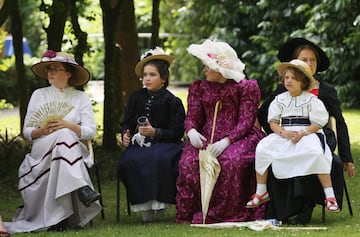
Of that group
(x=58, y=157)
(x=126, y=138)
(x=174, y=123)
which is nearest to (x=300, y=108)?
(x=174, y=123)

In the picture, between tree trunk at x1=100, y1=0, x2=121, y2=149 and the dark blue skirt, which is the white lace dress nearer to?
the dark blue skirt

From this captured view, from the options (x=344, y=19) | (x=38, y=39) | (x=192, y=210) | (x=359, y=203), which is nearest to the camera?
(x=192, y=210)

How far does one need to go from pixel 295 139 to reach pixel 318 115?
271 millimetres

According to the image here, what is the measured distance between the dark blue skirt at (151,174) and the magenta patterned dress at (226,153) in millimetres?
92

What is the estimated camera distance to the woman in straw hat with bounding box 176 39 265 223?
755 centimetres

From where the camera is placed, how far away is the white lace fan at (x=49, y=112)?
7656mm

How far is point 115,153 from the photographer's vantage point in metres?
12.0

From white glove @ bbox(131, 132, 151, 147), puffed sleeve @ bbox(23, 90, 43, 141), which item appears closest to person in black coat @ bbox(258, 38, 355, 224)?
white glove @ bbox(131, 132, 151, 147)

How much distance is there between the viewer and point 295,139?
292 inches

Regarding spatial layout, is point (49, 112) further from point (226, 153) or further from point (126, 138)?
point (226, 153)

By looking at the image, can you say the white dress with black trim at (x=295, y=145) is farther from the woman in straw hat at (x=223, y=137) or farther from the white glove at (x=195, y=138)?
the white glove at (x=195, y=138)

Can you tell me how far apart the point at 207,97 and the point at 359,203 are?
1.97 metres

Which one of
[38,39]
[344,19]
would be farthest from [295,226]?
[38,39]

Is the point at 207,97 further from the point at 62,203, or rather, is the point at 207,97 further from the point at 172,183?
the point at 62,203
